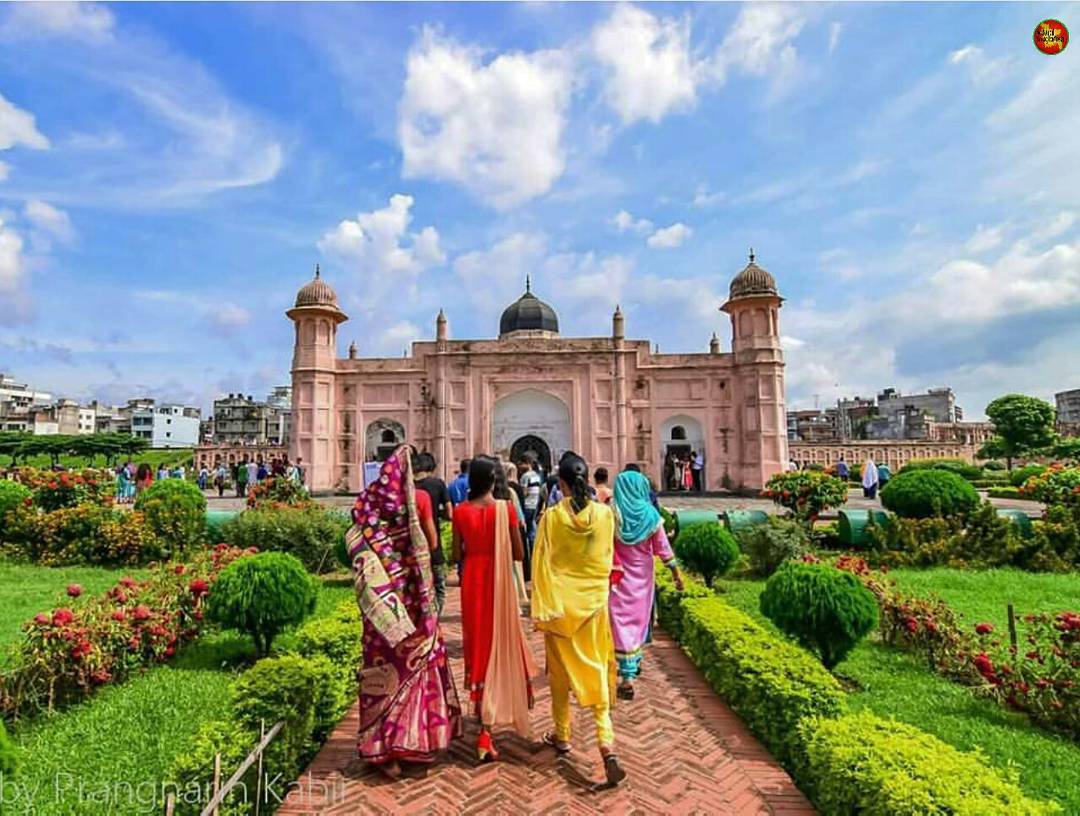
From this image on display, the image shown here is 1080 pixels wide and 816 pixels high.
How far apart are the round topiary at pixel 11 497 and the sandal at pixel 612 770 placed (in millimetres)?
12713

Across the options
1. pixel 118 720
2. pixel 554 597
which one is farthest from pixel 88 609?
pixel 554 597

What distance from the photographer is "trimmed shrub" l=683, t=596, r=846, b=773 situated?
12.6 ft

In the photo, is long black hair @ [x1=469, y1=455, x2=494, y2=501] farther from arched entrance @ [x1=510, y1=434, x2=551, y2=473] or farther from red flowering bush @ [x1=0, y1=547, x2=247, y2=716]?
arched entrance @ [x1=510, y1=434, x2=551, y2=473]

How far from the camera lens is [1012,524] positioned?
1092 cm

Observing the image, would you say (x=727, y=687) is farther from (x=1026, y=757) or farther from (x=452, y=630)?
(x=452, y=630)

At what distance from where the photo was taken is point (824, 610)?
17.5ft

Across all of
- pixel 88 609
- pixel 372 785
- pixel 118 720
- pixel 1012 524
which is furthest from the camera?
pixel 1012 524

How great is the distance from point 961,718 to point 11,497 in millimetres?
14874

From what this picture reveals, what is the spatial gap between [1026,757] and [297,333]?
82.6 feet

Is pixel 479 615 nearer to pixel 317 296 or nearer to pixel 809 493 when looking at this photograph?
pixel 809 493

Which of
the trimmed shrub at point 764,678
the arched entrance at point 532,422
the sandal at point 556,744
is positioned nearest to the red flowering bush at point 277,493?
the trimmed shrub at point 764,678

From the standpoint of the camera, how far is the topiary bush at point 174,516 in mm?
10617

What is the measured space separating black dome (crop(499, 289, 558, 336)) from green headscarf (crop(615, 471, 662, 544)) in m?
24.4

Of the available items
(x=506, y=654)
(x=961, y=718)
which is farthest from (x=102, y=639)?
(x=961, y=718)
